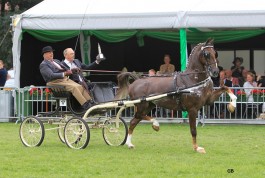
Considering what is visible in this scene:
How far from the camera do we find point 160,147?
49.3ft

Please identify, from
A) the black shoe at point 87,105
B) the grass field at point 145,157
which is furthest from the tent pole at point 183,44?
the black shoe at point 87,105

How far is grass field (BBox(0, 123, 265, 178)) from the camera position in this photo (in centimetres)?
1126

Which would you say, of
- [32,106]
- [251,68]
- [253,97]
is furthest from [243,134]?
[251,68]

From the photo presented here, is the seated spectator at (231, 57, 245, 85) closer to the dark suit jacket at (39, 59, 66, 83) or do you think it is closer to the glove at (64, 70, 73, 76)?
the dark suit jacket at (39, 59, 66, 83)

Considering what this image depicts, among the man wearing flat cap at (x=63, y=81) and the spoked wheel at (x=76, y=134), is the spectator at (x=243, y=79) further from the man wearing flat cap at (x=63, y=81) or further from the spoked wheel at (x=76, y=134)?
the spoked wheel at (x=76, y=134)

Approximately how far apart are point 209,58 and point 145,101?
1.45 meters

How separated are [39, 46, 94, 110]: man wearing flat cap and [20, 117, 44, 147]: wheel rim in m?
0.81

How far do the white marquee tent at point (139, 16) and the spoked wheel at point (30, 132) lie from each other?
267 inches

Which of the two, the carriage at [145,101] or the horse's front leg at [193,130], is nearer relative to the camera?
the horse's front leg at [193,130]

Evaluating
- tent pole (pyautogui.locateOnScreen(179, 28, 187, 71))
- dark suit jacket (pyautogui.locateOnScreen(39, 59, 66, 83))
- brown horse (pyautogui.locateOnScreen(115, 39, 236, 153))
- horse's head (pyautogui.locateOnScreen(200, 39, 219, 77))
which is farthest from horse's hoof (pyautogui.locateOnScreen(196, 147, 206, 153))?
tent pole (pyautogui.locateOnScreen(179, 28, 187, 71))

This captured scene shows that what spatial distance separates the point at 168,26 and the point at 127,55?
583cm

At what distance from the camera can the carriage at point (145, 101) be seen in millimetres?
14289

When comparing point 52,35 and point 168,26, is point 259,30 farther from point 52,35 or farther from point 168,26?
point 52,35

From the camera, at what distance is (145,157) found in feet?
43.1
